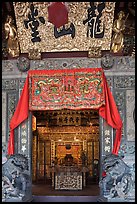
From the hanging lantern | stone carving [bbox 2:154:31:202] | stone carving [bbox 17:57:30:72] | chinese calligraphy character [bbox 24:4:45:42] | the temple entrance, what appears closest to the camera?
the hanging lantern

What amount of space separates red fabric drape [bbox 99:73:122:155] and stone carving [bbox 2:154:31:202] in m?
1.62

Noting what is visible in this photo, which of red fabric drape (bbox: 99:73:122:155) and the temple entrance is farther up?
red fabric drape (bbox: 99:73:122:155)

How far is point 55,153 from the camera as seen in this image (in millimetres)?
10094

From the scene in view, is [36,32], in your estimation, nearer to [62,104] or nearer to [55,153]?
[62,104]

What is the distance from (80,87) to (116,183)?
1.79 m

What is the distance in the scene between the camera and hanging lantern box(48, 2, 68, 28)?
5.39 metres

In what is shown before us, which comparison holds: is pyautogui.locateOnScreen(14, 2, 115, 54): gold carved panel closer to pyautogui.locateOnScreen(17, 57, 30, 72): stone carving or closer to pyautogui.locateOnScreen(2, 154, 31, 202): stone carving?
pyautogui.locateOnScreen(17, 57, 30, 72): stone carving

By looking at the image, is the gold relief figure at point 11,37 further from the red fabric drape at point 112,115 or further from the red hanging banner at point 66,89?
the red fabric drape at point 112,115

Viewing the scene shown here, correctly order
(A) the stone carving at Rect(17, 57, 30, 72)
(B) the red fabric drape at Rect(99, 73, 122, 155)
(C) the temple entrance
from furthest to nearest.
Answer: (C) the temple entrance, (A) the stone carving at Rect(17, 57, 30, 72), (B) the red fabric drape at Rect(99, 73, 122, 155)

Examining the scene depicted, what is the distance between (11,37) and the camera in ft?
20.9

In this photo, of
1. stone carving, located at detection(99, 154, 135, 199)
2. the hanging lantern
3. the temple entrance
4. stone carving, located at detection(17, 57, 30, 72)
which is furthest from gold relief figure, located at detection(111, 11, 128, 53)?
the temple entrance

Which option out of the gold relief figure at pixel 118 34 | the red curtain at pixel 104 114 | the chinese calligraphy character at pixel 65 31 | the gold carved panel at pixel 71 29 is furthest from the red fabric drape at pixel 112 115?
the chinese calligraphy character at pixel 65 31

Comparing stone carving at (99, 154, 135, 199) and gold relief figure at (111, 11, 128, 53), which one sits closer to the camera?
stone carving at (99, 154, 135, 199)

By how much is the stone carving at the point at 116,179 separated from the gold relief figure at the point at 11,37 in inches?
105
